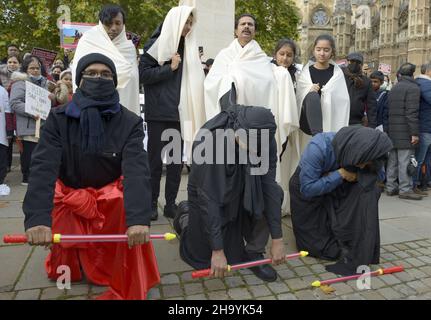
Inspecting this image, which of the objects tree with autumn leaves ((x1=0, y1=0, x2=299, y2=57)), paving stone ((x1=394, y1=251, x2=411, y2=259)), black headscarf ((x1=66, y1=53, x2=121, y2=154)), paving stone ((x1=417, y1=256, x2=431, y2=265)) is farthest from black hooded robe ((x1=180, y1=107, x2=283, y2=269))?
tree with autumn leaves ((x1=0, y1=0, x2=299, y2=57))

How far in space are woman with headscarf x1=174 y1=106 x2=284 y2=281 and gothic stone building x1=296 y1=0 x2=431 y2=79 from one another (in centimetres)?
5022

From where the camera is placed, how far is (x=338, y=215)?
3760mm

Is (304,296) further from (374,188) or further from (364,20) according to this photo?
(364,20)

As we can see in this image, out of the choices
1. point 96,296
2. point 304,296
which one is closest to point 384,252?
point 304,296

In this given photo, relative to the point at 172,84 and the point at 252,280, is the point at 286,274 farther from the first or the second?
the point at 172,84

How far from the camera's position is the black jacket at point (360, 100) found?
584 cm

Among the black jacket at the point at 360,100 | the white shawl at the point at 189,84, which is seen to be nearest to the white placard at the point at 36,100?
the white shawl at the point at 189,84

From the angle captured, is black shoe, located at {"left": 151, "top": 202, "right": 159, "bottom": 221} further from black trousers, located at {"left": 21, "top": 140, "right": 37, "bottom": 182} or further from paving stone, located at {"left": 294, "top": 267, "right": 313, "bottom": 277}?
black trousers, located at {"left": 21, "top": 140, "right": 37, "bottom": 182}

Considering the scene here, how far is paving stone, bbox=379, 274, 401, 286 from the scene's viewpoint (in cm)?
335

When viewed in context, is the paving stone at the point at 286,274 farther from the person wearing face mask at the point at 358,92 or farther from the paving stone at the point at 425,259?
the person wearing face mask at the point at 358,92

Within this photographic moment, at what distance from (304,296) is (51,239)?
6.09 ft

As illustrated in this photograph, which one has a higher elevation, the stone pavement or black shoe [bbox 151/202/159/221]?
black shoe [bbox 151/202/159/221]

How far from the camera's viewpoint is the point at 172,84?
4.48m

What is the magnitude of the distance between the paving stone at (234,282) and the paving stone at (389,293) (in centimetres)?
108
